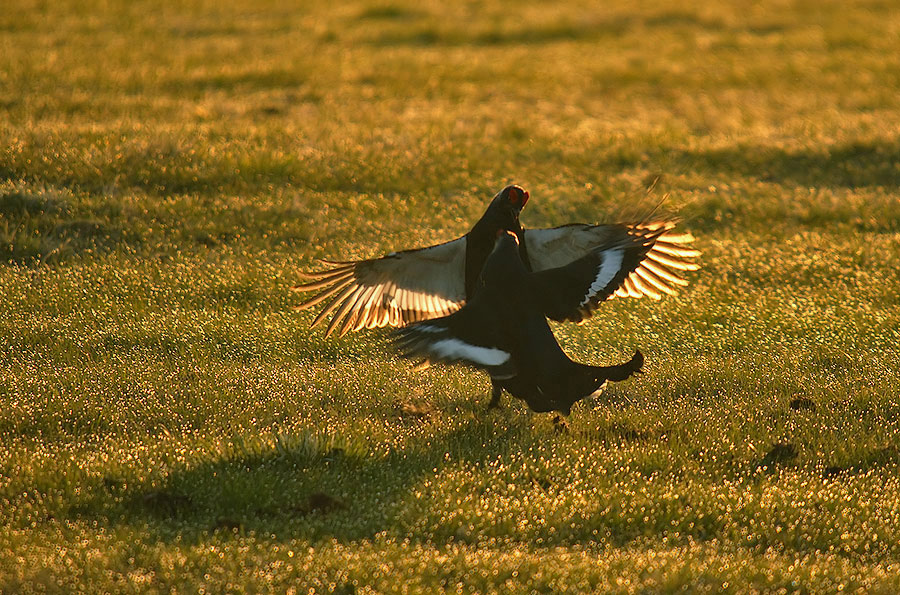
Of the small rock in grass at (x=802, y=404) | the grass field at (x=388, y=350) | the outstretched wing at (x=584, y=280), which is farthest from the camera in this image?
the small rock in grass at (x=802, y=404)

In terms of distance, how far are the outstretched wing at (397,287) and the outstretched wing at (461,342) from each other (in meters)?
1.14

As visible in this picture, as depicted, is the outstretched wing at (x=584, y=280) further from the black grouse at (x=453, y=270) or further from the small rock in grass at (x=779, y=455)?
the small rock in grass at (x=779, y=455)

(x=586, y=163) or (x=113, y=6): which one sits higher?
(x=113, y=6)

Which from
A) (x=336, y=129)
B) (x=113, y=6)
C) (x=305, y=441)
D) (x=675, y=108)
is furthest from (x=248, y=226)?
(x=113, y=6)

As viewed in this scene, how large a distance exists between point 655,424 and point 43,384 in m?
5.27

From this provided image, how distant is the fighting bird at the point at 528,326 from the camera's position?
7.64m

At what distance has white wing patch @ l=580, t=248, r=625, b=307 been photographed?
829cm

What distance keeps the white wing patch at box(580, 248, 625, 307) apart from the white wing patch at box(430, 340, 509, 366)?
1.03 m

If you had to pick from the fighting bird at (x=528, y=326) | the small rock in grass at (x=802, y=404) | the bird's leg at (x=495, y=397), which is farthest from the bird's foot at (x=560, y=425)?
the small rock in grass at (x=802, y=404)

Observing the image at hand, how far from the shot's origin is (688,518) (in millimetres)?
7340

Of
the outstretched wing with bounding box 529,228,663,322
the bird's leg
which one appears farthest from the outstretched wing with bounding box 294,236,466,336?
the outstretched wing with bounding box 529,228,663,322

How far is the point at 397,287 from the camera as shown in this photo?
9.15m

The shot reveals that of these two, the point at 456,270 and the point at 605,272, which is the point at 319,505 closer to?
the point at 456,270

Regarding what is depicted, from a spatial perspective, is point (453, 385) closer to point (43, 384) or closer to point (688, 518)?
point (688, 518)
